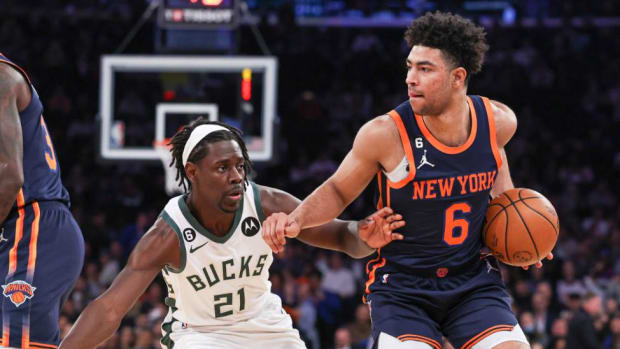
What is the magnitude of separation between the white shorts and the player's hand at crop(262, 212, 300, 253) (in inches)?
19.3

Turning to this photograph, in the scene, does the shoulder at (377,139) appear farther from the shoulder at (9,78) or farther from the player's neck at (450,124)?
the shoulder at (9,78)

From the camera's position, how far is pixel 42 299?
13.5 feet

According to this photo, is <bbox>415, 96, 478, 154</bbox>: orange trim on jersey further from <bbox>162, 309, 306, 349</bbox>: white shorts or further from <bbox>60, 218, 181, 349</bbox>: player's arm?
<bbox>60, 218, 181, 349</bbox>: player's arm

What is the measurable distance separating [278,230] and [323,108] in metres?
12.5

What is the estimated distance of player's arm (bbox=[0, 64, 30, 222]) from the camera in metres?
3.88

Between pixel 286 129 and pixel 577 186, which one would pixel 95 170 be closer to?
pixel 286 129

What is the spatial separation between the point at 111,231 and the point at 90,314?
9.63m

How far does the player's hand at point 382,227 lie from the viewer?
413cm

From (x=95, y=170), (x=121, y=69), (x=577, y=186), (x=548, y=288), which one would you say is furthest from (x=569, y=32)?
(x=121, y=69)

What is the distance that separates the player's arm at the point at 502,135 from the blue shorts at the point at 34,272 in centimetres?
210

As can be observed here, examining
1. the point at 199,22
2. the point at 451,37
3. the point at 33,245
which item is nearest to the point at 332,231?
the point at 451,37

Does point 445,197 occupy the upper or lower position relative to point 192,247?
upper

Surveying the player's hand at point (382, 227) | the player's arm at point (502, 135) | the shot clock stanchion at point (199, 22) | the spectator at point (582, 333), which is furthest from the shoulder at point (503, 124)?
the shot clock stanchion at point (199, 22)

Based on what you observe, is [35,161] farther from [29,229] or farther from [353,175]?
[353,175]
